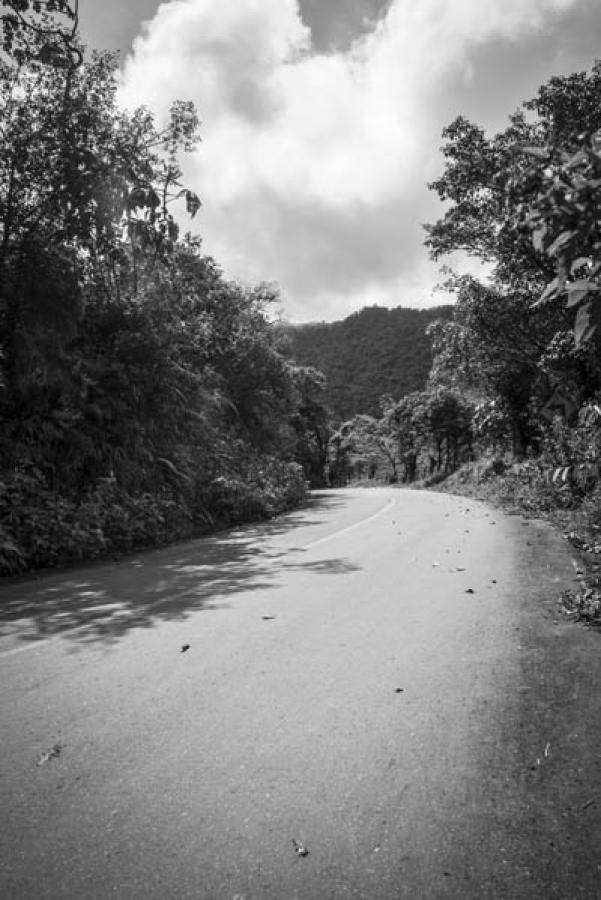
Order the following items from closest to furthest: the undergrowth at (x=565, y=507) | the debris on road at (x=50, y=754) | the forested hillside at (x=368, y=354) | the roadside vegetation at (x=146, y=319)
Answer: the debris on road at (x=50, y=754), the undergrowth at (x=565, y=507), the roadside vegetation at (x=146, y=319), the forested hillside at (x=368, y=354)

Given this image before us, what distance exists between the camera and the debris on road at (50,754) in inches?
116

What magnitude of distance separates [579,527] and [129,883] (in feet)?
32.4

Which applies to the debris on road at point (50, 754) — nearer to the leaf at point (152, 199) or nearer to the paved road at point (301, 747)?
the paved road at point (301, 747)

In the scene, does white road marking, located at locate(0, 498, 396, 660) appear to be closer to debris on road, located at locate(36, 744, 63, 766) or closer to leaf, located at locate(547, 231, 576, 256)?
debris on road, located at locate(36, 744, 63, 766)

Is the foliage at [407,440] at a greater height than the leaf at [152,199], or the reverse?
the leaf at [152,199]

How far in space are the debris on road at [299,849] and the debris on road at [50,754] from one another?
140 centimetres

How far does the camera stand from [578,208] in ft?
7.11

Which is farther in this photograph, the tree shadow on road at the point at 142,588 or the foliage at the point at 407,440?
the foliage at the point at 407,440

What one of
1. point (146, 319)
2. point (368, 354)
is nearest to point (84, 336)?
point (146, 319)

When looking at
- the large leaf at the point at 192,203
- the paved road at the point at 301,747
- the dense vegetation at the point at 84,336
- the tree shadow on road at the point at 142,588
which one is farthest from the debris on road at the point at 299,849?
the large leaf at the point at 192,203

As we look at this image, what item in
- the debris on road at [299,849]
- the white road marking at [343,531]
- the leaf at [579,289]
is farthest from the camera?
the white road marking at [343,531]

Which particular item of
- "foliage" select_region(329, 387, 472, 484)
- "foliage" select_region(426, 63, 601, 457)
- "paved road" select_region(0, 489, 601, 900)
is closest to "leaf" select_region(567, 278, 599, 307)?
"paved road" select_region(0, 489, 601, 900)

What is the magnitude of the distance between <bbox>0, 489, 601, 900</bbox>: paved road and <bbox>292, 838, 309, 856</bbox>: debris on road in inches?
0.5

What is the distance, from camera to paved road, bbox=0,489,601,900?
2.18 metres
